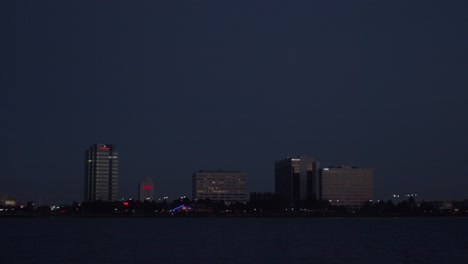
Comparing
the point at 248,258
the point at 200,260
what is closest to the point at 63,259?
the point at 200,260

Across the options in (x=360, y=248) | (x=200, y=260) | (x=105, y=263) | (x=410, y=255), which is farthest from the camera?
(x=360, y=248)

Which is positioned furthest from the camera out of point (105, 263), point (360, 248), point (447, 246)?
point (447, 246)

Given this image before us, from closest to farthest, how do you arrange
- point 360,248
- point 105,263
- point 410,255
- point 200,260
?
1. point 105,263
2. point 200,260
3. point 410,255
4. point 360,248

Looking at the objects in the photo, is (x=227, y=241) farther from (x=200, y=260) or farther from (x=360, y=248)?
(x=200, y=260)

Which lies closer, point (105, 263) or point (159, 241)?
point (105, 263)

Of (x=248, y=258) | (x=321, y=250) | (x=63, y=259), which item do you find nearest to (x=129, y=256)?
(x=63, y=259)

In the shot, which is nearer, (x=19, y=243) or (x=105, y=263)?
(x=105, y=263)

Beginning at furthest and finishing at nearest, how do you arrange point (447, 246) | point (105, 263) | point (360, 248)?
1. point (447, 246)
2. point (360, 248)
3. point (105, 263)

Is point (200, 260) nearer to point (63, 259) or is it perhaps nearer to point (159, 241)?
point (63, 259)

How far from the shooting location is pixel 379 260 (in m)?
61.2

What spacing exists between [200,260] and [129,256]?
647 centimetres

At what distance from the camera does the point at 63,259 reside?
200ft

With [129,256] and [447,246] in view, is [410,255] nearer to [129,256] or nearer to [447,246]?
[447,246]

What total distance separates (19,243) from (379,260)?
4244cm
